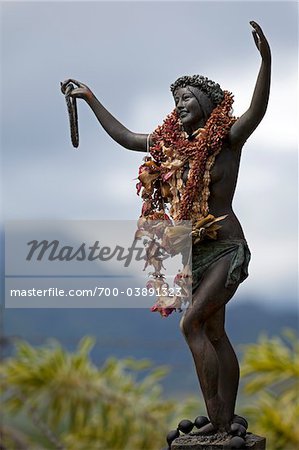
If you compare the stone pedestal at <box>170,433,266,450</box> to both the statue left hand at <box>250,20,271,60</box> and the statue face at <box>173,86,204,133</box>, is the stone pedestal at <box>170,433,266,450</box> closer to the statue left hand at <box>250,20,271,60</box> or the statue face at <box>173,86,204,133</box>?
the statue face at <box>173,86,204,133</box>

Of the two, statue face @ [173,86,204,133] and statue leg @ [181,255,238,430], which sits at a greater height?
statue face @ [173,86,204,133]

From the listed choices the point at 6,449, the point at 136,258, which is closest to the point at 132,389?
the point at 6,449

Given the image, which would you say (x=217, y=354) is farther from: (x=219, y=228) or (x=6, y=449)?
(x=6, y=449)

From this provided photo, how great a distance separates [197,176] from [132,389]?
11.8 feet

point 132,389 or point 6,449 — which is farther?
point 132,389

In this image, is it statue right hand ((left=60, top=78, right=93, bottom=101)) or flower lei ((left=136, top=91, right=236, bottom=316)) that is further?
statue right hand ((left=60, top=78, right=93, bottom=101))

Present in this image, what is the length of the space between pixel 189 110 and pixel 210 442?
1566mm

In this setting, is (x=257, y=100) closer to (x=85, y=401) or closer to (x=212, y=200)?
(x=212, y=200)

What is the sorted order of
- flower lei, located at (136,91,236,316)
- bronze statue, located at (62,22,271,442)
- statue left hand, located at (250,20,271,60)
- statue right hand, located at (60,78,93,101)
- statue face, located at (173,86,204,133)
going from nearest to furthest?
statue left hand, located at (250,20,271,60) < bronze statue, located at (62,22,271,442) < flower lei, located at (136,91,236,316) < statue face, located at (173,86,204,133) < statue right hand, located at (60,78,93,101)

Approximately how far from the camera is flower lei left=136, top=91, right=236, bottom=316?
461 cm

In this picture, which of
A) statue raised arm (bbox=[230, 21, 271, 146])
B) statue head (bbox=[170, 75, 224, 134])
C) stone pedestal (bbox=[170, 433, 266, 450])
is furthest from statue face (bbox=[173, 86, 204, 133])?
stone pedestal (bbox=[170, 433, 266, 450])

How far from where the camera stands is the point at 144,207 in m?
4.82

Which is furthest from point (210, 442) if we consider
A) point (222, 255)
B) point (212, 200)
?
point (212, 200)

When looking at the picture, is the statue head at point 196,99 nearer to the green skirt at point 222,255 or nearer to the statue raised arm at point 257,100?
the statue raised arm at point 257,100
